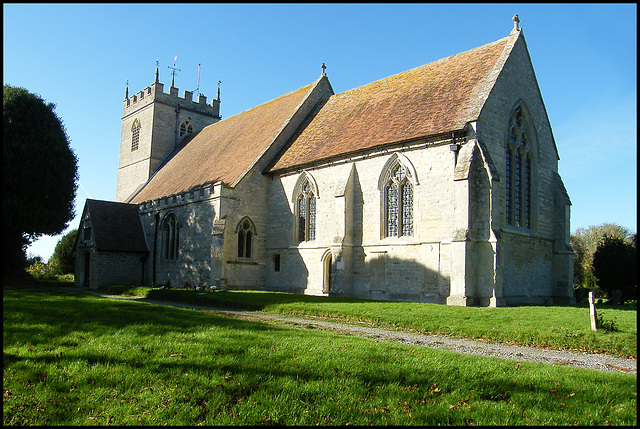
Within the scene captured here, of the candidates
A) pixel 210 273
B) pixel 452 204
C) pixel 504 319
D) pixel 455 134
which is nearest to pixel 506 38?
pixel 455 134

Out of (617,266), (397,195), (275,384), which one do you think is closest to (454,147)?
(397,195)

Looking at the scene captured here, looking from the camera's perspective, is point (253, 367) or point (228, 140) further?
point (228, 140)

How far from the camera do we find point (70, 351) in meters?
8.02

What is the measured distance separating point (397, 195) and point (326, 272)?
5314 mm

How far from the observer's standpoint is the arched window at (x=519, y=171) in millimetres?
20938

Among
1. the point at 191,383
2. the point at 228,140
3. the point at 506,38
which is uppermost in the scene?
the point at 506,38

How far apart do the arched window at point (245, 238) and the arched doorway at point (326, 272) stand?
4950mm

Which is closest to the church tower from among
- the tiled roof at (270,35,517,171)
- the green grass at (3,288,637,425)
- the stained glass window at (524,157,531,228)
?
the tiled roof at (270,35,517,171)

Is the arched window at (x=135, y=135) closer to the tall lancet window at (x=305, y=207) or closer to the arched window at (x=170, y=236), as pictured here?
the arched window at (x=170, y=236)

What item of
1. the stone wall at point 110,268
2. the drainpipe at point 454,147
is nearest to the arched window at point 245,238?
the stone wall at point 110,268

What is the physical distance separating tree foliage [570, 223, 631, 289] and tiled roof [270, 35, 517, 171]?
2900 centimetres

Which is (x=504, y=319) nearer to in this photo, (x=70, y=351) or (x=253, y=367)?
(x=253, y=367)

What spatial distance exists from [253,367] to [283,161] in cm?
2011

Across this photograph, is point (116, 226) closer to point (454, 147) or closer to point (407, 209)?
point (407, 209)
